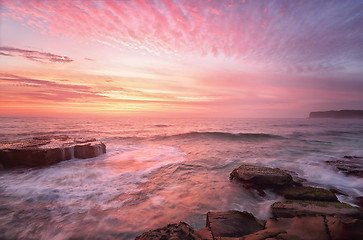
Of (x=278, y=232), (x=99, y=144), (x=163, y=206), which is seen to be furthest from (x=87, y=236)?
(x=99, y=144)

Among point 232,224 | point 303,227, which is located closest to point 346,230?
point 303,227

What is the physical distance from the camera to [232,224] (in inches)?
121

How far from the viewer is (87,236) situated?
3660 millimetres

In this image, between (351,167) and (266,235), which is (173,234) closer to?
(266,235)

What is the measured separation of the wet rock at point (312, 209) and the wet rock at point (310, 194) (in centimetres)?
62

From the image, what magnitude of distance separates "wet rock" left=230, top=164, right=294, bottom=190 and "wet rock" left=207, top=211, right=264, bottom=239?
2554 mm

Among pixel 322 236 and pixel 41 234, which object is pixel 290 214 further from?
pixel 41 234

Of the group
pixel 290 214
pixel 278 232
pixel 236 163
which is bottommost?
pixel 236 163

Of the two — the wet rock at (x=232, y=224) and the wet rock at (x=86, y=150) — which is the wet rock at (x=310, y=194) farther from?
the wet rock at (x=86, y=150)

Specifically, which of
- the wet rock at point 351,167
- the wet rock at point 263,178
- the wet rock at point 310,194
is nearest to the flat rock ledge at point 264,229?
the wet rock at point 310,194

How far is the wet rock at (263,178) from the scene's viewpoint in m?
5.55

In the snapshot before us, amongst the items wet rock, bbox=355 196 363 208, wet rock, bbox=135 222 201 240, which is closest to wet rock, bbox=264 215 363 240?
wet rock, bbox=135 222 201 240

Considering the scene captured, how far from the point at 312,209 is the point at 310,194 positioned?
121 cm

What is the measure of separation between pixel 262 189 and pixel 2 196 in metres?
8.46
